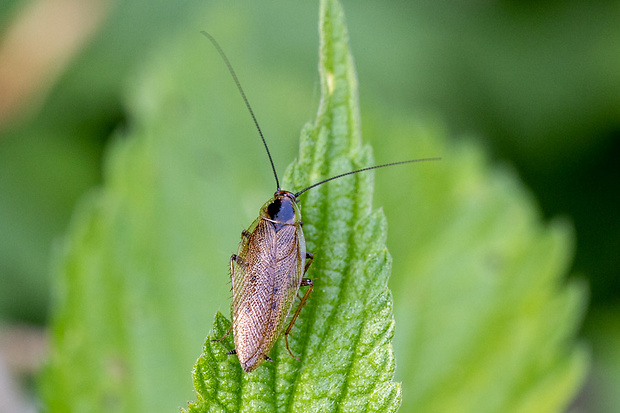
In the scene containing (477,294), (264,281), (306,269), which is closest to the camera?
(306,269)

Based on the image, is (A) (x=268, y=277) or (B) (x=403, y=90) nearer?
(A) (x=268, y=277)

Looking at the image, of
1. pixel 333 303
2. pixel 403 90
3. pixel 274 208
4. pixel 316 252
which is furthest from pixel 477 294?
pixel 403 90

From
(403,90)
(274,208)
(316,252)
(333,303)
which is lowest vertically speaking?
(333,303)

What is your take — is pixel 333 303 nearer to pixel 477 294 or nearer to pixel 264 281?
pixel 264 281

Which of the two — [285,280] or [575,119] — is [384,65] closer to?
[575,119]

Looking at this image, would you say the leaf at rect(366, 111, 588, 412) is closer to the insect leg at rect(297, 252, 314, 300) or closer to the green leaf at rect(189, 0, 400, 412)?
the insect leg at rect(297, 252, 314, 300)

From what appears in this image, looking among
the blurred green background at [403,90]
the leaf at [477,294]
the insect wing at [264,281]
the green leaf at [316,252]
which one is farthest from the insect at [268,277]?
the blurred green background at [403,90]
